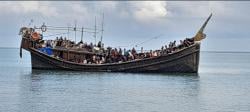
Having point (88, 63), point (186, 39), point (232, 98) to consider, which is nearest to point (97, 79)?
point (88, 63)

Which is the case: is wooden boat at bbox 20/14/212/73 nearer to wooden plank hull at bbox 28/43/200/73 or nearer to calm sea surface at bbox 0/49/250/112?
wooden plank hull at bbox 28/43/200/73

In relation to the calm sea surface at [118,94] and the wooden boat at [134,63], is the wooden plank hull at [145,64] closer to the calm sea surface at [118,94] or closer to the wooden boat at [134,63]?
the wooden boat at [134,63]

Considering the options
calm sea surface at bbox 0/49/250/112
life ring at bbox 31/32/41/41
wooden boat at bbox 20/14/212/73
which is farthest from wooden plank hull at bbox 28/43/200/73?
life ring at bbox 31/32/41/41

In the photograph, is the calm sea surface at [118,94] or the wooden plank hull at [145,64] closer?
the calm sea surface at [118,94]

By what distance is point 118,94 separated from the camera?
4031 centimetres

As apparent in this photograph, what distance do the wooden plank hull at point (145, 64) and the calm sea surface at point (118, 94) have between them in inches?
23.3

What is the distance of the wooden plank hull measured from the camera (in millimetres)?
54531

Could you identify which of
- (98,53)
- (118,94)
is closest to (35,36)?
(98,53)

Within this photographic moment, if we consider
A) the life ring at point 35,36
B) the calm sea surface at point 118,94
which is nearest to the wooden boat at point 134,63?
the life ring at point 35,36

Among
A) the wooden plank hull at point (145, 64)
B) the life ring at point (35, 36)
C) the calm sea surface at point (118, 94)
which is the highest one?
the life ring at point (35, 36)

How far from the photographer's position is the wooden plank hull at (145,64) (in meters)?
54.5

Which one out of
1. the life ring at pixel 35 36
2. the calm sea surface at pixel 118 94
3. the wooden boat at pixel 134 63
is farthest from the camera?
the life ring at pixel 35 36

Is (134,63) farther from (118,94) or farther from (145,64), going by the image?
(118,94)

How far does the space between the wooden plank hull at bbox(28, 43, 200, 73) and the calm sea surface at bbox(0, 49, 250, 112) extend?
0.59 m
